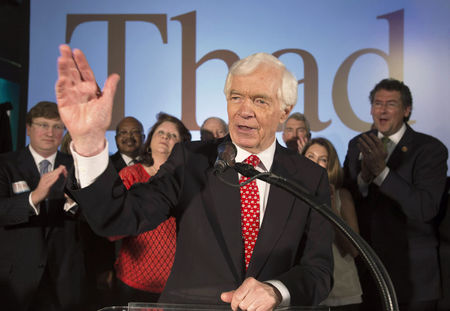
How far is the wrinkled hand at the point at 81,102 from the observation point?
1.19 meters

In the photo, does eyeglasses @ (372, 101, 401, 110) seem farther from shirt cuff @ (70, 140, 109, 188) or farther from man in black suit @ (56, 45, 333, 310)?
shirt cuff @ (70, 140, 109, 188)

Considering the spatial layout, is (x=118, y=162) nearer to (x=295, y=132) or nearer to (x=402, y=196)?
(x=295, y=132)

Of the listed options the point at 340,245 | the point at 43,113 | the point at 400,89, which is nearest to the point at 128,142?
the point at 43,113

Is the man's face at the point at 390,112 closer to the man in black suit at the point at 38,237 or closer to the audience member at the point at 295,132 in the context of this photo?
the audience member at the point at 295,132

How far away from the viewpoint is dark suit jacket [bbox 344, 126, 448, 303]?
2.81 m

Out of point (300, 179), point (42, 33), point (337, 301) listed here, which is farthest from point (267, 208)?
point (42, 33)

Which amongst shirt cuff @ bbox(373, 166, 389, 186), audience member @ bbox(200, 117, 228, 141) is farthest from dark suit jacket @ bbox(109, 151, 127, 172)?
shirt cuff @ bbox(373, 166, 389, 186)

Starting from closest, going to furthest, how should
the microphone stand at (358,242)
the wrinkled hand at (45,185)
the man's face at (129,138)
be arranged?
1. the microphone stand at (358,242)
2. the wrinkled hand at (45,185)
3. the man's face at (129,138)

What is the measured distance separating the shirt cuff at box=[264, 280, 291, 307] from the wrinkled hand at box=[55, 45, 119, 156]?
0.59 m

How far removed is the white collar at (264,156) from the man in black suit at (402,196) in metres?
1.17

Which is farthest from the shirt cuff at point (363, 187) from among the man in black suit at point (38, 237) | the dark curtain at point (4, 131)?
the dark curtain at point (4, 131)

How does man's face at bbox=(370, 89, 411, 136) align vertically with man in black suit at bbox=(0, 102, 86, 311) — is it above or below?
above

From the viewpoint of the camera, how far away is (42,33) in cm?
456

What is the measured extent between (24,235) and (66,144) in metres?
0.74
